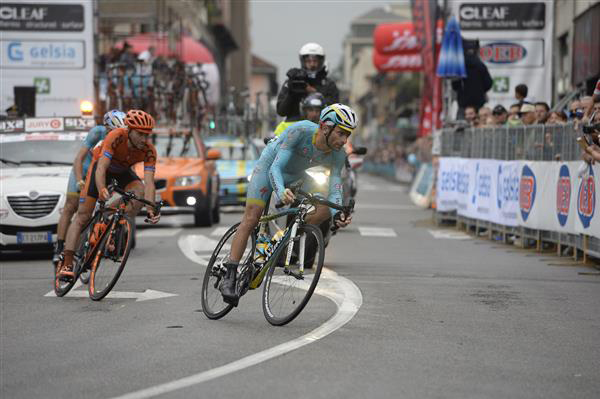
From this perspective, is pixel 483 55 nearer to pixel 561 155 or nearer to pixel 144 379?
pixel 561 155

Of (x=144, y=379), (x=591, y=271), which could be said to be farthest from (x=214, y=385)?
(x=591, y=271)

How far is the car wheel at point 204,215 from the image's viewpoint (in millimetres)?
22203

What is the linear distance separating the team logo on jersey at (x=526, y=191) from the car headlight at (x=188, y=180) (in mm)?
6077

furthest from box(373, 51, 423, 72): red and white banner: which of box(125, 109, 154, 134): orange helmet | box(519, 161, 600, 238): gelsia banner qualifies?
box(125, 109, 154, 134): orange helmet

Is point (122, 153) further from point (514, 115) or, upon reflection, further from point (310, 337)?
point (514, 115)

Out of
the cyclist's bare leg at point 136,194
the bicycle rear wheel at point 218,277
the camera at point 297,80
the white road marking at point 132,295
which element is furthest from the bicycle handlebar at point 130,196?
the camera at point 297,80

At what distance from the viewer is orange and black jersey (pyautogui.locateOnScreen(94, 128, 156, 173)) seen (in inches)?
463

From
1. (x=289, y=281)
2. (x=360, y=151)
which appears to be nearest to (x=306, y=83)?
(x=360, y=151)

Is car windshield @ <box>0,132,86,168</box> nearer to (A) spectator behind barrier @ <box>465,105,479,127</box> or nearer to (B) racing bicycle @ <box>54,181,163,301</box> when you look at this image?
(B) racing bicycle @ <box>54,181,163,301</box>

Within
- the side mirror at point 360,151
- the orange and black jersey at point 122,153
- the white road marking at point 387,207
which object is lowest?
the white road marking at point 387,207

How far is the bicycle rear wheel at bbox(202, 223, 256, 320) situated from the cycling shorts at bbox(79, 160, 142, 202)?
2.41 metres

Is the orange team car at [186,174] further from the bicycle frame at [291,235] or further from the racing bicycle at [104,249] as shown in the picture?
the bicycle frame at [291,235]

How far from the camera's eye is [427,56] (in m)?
35.7

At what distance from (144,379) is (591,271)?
8321 mm
